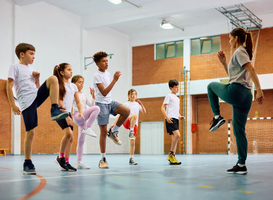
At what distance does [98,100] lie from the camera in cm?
514

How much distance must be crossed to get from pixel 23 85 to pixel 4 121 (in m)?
9.09

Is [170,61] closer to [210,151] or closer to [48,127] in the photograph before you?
[210,151]

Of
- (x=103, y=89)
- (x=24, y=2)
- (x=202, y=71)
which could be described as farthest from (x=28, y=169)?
(x=202, y=71)

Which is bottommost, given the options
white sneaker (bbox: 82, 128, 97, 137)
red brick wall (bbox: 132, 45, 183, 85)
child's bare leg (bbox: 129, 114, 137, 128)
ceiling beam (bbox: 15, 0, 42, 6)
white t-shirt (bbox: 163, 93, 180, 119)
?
white sneaker (bbox: 82, 128, 97, 137)

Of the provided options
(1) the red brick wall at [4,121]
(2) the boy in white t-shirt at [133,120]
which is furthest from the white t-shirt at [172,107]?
(1) the red brick wall at [4,121]

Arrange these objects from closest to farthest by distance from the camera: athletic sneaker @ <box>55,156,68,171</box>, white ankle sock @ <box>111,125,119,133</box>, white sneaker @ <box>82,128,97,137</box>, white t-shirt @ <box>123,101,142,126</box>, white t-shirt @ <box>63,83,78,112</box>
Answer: athletic sneaker @ <box>55,156,68,171</box> < white t-shirt @ <box>63,83,78,112</box> < white sneaker @ <box>82,128,97,137</box> < white ankle sock @ <box>111,125,119,133</box> < white t-shirt @ <box>123,101,142,126</box>

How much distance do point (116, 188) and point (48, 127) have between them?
11.8 meters

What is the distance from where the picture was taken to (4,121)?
12227 mm

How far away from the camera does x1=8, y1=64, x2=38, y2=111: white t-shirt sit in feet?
12.9

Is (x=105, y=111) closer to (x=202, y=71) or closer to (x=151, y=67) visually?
(x=202, y=71)

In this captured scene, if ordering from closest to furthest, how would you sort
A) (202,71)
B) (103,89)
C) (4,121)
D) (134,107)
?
(103,89)
(134,107)
(4,121)
(202,71)

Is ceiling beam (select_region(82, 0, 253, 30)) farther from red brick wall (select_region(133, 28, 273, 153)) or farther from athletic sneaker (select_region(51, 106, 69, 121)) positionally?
athletic sneaker (select_region(51, 106, 69, 121))

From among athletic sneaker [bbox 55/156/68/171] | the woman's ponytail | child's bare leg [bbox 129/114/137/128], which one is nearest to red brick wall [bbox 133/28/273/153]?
child's bare leg [bbox 129/114/137/128]

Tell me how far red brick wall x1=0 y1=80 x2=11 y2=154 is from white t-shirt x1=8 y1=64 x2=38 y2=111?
881cm
